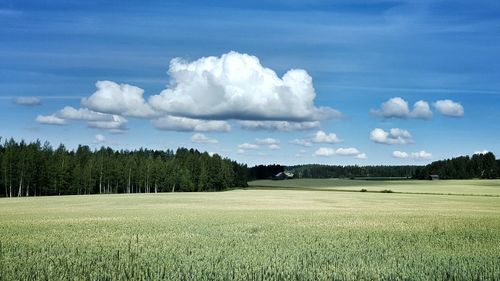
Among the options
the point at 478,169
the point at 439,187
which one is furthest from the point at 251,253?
the point at 478,169

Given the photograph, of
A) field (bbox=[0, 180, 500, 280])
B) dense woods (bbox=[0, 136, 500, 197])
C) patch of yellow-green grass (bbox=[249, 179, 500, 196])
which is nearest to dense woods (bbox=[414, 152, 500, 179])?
dense woods (bbox=[0, 136, 500, 197])

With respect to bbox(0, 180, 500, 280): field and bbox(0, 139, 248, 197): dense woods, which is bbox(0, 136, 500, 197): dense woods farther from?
bbox(0, 180, 500, 280): field

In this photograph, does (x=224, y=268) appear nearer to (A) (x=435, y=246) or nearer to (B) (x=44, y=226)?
(A) (x=435, y=246)

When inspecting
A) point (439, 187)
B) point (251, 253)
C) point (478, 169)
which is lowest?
point (251, 253)

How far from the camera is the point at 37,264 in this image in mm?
14352

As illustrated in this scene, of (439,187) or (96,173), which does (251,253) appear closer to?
(439,187)

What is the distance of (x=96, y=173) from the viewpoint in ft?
418

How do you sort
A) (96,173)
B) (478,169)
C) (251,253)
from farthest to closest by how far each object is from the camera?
1. (478,169)
2. (96,173)
3. (251,253)

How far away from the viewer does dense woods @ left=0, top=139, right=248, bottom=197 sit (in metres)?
108

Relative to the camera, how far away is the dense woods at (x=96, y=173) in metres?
108

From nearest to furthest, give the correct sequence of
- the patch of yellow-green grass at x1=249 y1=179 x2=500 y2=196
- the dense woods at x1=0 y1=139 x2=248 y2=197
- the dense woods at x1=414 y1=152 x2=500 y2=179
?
the patch of yellow-green grass at x1=249 y1=179 x2=500 y2=196 < the dense woods at x1=0 y1=139 x2=248 y2=197 < the dense woods at x1=414 y1=152 x2=500 y2=179

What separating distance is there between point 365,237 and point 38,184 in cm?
10646

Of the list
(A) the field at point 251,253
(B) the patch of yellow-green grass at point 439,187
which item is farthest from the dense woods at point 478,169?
(A) the field at point 251,253

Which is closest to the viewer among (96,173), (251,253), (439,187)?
(251,253)
